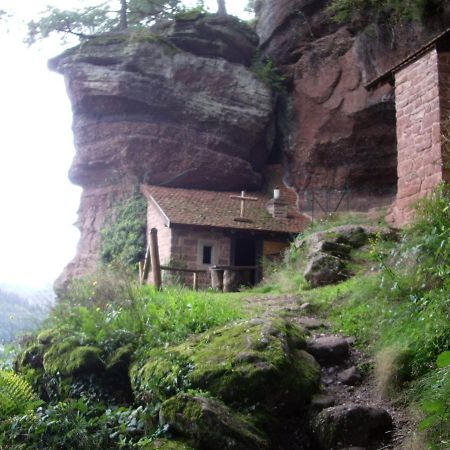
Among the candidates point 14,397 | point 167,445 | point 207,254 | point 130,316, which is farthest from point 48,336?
point 207,254

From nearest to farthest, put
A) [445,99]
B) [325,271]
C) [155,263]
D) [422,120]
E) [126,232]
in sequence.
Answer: [325,271]
[445,99]
[422,120]
[155,263]
[126,232]

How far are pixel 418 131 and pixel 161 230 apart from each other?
10.7m

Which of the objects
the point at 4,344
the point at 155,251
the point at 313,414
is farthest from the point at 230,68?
the point at 313,414

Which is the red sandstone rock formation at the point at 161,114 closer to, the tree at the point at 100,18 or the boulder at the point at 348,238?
the tree at the point at 100,18

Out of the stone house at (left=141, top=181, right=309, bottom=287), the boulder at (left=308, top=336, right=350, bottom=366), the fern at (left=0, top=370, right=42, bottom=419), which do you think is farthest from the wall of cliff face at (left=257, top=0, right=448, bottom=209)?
the fern at (left=0, top=370, right=42, bottom=419)

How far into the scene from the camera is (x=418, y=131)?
11.0 meters

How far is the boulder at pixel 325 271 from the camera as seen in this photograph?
10.2 m

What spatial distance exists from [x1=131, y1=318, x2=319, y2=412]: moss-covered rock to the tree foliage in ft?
37.6

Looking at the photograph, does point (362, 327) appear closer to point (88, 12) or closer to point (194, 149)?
point (194, 149)

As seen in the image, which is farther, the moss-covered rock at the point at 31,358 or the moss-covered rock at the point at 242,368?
the moss-covered rock at the point at 31,358

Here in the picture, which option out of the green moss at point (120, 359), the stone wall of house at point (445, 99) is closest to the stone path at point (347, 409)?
→ the green moss at point (120, 359)

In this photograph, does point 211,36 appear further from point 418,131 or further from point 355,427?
point 355,427

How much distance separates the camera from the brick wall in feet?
34.2

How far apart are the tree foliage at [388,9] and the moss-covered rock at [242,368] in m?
11.5
